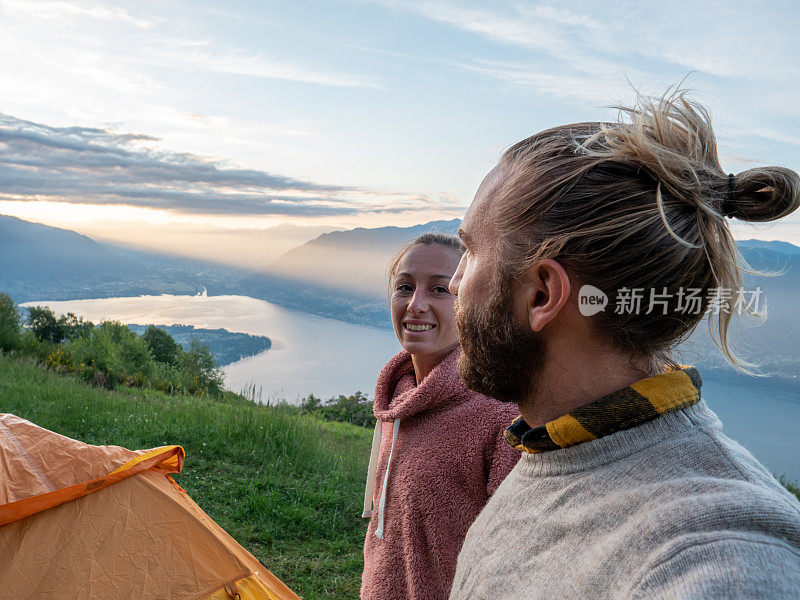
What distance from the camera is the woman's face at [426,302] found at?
2.13 meters

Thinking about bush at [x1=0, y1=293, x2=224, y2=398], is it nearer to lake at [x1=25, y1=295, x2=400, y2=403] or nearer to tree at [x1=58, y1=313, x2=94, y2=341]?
tree at [x1=58, y1=313, x2=94, y2=341]

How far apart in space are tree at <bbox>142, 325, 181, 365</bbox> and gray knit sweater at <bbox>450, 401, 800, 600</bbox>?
21438 mm

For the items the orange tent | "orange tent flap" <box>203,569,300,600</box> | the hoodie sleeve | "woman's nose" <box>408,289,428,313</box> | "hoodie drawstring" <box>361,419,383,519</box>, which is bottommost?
"orange tent flap" <box>203,569,300,600</box>

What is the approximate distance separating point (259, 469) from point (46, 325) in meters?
15.1

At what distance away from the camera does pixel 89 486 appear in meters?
2.56

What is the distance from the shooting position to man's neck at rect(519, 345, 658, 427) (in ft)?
3.25

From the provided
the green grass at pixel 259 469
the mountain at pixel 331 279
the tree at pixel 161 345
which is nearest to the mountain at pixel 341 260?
the mountain at pixel 331 279

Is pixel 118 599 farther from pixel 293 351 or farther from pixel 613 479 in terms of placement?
pixel 293 351

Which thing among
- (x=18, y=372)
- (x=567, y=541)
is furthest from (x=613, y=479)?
(x=18, y=372)

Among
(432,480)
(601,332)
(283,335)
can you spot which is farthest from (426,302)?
(283,335)

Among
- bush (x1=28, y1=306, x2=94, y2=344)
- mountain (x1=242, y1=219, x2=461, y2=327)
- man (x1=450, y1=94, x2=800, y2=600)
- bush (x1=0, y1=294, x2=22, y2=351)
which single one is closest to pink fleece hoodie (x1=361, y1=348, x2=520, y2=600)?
man (x1=450, y1=94, x2=800, y2=600)

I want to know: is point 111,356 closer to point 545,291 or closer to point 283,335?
point 545,291

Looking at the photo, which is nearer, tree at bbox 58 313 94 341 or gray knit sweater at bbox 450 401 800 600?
gray knit sweater at bbox 450 401 800 600

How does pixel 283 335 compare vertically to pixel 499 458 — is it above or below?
below
